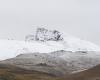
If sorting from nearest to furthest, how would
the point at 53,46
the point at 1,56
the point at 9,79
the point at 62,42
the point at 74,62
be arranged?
the point at 9,79, the point at 74,62, the point at 1,56, the point at 53,46, the point at 62,42

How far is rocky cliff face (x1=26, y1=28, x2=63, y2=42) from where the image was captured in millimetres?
98188

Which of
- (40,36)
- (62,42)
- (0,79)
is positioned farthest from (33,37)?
(0,79)

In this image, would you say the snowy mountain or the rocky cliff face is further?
the rocky cliff face

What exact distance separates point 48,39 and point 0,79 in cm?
7374

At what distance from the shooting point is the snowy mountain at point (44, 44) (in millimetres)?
82044

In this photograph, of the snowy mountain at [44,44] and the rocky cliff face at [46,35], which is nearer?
the snowy mountain at [44,44]

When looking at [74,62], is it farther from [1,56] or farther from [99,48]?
[99,48]

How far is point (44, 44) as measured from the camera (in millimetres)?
90438

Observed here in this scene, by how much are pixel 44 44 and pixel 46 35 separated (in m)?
9.77

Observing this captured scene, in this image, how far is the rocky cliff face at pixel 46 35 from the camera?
322 ft

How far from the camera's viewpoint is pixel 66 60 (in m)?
65.1

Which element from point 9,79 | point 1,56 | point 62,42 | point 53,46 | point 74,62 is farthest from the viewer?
point 62,42

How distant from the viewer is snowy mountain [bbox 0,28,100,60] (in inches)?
3230

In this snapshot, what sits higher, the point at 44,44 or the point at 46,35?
the point at 46,35
